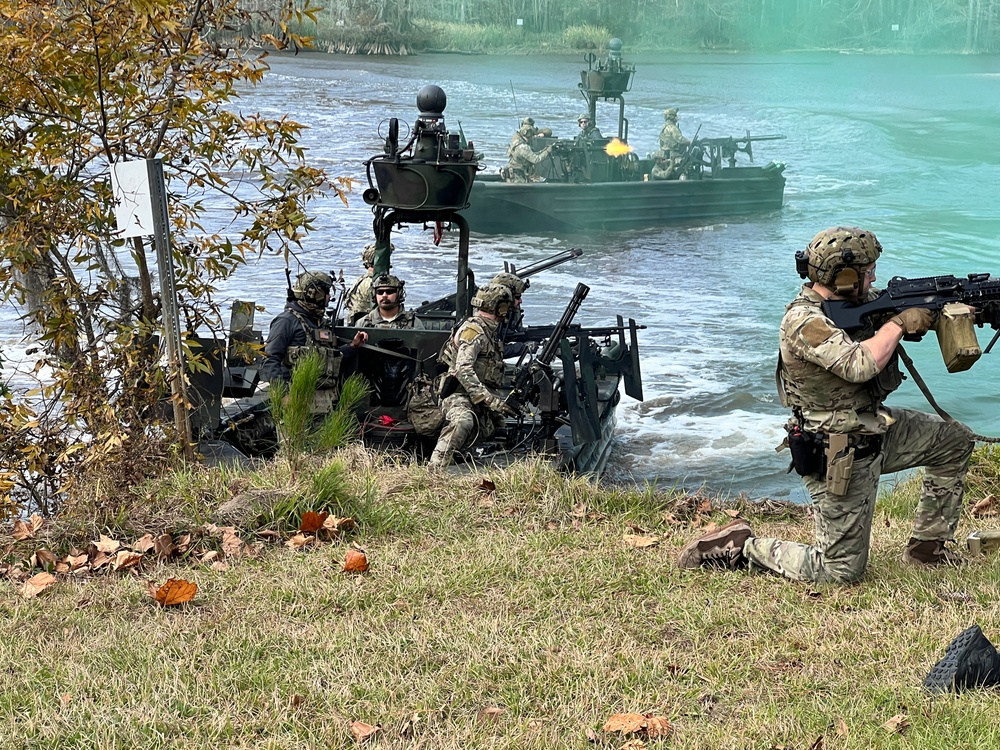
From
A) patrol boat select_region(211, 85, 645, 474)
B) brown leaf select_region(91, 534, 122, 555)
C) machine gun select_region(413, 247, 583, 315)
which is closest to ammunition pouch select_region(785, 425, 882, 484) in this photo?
brown leaf select_region(91, 534, 122, 555)

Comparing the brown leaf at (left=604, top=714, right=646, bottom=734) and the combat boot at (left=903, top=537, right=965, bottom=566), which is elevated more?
the brown leaf at (left=604, top=714, right=646, bottom=734)

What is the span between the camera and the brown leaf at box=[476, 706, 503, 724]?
4.46 metres

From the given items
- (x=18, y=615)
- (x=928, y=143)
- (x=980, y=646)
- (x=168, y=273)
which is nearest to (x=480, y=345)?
(x=168, y=273)

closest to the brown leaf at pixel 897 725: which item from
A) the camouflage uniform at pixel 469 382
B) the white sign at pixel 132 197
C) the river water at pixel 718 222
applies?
the white sign at pixel 132 197

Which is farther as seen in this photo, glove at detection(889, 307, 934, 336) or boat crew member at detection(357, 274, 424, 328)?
boat crew member at detection(357, 274, 424, 328)

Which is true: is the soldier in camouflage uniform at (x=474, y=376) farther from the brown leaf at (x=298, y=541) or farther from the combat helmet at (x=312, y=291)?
the brown leaf at (x=298, y=541)

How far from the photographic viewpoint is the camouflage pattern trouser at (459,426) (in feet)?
30.5

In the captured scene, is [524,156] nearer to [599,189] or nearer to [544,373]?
[599,189]

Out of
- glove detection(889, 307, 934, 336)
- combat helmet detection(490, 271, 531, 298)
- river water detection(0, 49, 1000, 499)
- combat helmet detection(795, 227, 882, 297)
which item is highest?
combat helmet detection(795, 227, 882, 297)

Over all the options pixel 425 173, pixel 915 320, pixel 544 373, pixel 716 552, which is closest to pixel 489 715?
pixel 716 552

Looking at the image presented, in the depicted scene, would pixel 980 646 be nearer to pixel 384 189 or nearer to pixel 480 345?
pixel 480 345

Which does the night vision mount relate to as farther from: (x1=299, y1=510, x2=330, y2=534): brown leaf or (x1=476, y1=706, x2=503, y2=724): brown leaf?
(x1=476, y1=706, x2=503, y2=724): brown leaf

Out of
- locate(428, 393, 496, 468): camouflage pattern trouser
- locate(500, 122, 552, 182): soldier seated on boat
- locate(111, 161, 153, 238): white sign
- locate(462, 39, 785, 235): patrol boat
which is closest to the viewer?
locate(111, 161, 153, 238): white sign

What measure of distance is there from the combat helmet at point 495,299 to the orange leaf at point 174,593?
4.32 meters
